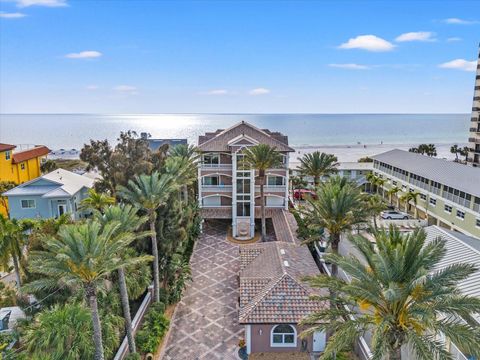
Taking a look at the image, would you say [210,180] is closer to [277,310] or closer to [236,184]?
[236,184]

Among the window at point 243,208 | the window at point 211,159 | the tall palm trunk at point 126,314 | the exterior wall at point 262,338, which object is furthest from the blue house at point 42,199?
the exterior wall at point 262,338

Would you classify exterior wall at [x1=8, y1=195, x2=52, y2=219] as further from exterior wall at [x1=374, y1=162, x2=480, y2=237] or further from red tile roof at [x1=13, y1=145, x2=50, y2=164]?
exterior wall at [x1=374, y1=162, x2=480, y2=237]

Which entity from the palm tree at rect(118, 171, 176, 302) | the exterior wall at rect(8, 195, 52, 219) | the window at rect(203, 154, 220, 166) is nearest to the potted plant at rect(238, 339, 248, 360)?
the palm tree at rect(118, 171, 176, 302)

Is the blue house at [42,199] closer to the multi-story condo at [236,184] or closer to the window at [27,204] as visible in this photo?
the window at [27,204]

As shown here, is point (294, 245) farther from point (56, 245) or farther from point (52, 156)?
point (52, 156)

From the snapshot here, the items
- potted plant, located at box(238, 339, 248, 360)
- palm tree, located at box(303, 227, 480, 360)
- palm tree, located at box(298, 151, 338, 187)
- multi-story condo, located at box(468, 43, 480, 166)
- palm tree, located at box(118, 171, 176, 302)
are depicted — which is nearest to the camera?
palm tree, located at box(303, 227, 480, 360)

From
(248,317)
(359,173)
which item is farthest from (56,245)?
(359,173)
